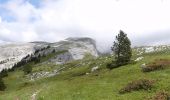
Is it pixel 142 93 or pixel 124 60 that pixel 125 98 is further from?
pixel 124 60

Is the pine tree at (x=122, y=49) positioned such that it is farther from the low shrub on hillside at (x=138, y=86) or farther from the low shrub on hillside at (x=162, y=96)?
the low shrub on hillside at (x=162, y=96)

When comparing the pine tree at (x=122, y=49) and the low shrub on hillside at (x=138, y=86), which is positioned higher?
the pine tree at (x=122, y=49)

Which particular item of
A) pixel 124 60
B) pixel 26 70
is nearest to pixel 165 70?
pixel 124 60

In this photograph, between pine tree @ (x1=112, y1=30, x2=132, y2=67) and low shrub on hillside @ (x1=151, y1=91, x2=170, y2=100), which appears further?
pine tree @ (x1=112, y1=30, x2=132, y2=67)

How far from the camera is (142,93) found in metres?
37.1

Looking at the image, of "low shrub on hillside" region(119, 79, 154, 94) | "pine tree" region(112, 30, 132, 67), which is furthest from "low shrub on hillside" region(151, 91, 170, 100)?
"pine tree" region(112, 30, 132, 67)

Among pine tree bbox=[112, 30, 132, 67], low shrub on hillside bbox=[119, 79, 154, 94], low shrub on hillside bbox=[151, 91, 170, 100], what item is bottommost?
low shrub on hillside bbox=[151, 91, 170, 100]

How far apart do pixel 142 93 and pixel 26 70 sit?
541ft

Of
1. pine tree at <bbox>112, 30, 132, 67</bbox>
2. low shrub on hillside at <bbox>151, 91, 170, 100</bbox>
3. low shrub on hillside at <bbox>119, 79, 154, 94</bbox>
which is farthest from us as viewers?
pine tree at <bbox>112, 30, 132, 67</bbox>

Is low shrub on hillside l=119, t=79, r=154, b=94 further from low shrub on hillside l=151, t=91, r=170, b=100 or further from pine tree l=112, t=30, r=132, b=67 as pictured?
pine tree l=112, t=30, r=132, b=67

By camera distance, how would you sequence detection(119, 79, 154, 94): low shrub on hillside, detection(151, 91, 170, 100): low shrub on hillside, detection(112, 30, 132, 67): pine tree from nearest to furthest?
1. detection(151, 91, 170, 100): low shrub on hillside
2. detection(119, 79, 154, 94): low shrub on hillside
3. detection(112, 30, 132, 67): pine tree

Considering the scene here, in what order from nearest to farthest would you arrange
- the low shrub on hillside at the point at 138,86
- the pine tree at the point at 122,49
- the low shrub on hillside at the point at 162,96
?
the low shrub on hillside at the point at 162,96 → the low shrub on hillside at the point at 138,86 → the pine tree at the point at 122,49

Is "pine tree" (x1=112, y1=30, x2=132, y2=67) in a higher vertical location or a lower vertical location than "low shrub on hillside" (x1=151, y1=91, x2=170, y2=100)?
higher

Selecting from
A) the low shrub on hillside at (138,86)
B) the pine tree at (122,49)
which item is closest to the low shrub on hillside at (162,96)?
the low shrub on hillside at (138,86)
